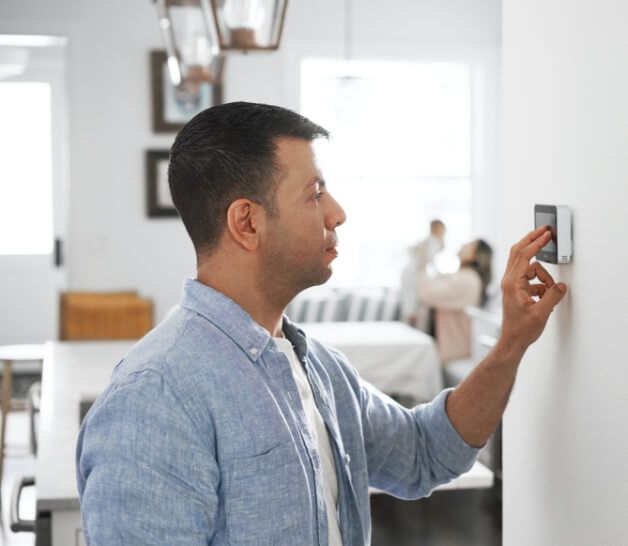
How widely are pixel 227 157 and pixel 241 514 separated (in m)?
0.43

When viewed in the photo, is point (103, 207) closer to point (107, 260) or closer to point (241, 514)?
point (107, 260)

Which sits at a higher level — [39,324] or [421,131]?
[421,131]

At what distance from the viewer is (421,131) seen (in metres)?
6.60

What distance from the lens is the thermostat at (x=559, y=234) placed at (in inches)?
46.2

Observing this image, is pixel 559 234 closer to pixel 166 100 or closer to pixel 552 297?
pixel 552 297

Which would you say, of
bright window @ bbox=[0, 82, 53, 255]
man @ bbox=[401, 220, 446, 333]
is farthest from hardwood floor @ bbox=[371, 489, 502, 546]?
bright window @ bbox=[0, 82, 53, 255]

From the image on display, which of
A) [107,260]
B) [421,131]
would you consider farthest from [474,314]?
[107,260]

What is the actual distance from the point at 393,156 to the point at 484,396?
5305mm

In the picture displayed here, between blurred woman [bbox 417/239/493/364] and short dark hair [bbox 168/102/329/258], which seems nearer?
short dark hair [bbox 168/102/329/258]

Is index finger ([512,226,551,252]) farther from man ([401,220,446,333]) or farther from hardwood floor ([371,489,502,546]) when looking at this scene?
man ([401,220,446,333])

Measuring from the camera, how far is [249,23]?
2354 mm

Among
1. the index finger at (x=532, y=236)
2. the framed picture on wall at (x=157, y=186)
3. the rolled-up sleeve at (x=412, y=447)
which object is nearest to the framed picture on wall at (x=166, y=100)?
the framed picture on wall at (x=157, y=186)

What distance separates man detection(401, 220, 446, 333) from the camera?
5750 mm

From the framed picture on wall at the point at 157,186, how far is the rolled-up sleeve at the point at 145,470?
5162 millimetres
